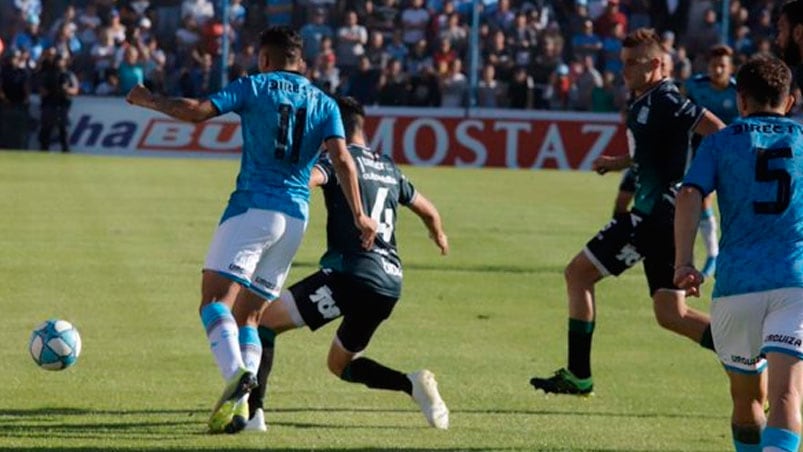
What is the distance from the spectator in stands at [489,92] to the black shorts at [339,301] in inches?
1029

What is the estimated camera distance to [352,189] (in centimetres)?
892

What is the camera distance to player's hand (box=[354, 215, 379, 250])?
29.2 ft

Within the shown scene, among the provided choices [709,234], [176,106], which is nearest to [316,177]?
[176,106]

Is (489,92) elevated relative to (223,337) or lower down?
lower down

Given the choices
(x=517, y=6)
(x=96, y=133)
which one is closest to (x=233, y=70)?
(x=96, y=133)

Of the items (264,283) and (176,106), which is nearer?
(176,106)

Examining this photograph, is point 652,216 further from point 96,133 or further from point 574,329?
point 96,133

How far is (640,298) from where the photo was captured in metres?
15.9

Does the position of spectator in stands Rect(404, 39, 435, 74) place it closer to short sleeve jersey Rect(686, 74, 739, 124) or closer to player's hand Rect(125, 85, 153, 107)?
short sleeve jersey Rect(686, 74, 739, 124)

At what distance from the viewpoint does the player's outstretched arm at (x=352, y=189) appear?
8.91 m

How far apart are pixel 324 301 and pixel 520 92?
26450 mm

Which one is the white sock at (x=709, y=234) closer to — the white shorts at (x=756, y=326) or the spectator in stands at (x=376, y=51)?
the white shorts at (x=756, y=326)

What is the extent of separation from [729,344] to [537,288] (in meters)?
8.77

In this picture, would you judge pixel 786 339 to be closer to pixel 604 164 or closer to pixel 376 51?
pixel 604 164
